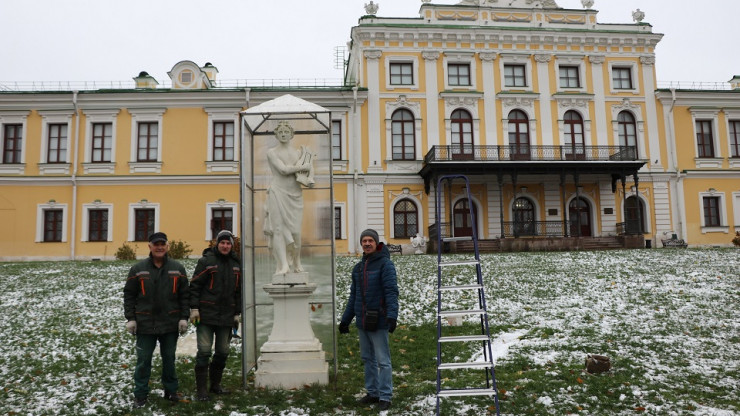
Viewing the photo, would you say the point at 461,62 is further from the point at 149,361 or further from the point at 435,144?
the point at 149,361

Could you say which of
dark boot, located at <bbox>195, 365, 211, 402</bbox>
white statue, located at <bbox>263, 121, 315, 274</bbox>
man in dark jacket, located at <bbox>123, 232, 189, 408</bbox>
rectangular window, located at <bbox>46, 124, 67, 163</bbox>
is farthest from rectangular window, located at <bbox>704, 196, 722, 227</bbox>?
rectangular window, located at <bbox>46, 124, 67, 163</bbox>

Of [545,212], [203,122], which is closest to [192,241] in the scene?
[203,122]

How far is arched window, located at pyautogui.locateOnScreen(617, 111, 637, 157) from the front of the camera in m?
26.3

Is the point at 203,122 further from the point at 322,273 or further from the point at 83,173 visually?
the point at 322,273

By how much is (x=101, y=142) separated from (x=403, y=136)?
1430 cm

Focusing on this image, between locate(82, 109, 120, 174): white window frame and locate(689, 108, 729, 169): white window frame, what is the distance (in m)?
28.3

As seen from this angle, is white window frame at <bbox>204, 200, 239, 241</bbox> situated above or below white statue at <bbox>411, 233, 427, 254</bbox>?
above

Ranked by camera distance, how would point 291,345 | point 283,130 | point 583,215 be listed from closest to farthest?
point 291,345 < point 283,130 < point 583,215

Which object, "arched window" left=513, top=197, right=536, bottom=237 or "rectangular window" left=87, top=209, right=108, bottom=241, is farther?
"arched window" left=513, top=197, right=536, bottom=237

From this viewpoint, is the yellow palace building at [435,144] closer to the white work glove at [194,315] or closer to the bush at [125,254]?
the bush at [125,254]

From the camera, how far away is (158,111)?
25.0 metres

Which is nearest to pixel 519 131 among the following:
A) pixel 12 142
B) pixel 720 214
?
pixel 720 214

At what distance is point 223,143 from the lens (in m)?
25.2

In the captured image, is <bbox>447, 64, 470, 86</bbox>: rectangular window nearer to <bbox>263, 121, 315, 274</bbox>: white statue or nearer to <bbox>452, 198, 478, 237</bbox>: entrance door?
<bbox>452, 198, 478, 237</bbox>: entrance door
